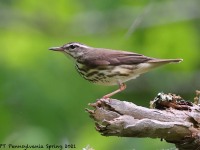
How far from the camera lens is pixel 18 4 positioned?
1340 cm

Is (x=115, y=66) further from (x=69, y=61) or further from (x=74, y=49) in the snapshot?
(x=69, y=61)

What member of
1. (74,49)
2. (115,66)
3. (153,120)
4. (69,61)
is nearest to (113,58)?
(115,66)

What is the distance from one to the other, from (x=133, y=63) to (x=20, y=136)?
8.13 ft

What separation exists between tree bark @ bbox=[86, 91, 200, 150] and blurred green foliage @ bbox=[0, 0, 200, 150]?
248cm

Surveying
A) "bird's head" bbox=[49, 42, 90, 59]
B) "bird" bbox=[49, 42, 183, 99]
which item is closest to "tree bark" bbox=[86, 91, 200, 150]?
"bird" bbox=[49, 42, 183, 99]

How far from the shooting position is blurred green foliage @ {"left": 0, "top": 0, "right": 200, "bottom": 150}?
35.8 ft

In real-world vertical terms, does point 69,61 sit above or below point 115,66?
above

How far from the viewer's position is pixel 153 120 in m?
6.66

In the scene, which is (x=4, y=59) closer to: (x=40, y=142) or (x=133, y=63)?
(x=40, y=142)

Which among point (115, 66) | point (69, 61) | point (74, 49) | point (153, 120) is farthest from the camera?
point (69, 61)

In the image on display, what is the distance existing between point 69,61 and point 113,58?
339cm

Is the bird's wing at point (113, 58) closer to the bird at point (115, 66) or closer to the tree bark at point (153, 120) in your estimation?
the bird at point (115, 66)

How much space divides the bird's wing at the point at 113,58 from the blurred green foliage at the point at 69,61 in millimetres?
1486

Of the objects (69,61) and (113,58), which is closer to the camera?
(113,58)
